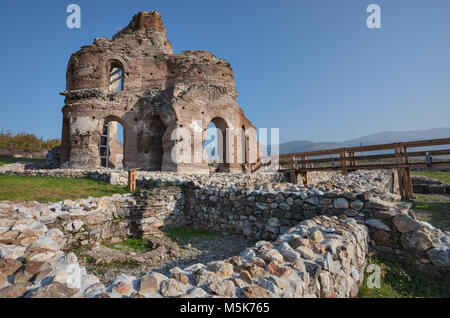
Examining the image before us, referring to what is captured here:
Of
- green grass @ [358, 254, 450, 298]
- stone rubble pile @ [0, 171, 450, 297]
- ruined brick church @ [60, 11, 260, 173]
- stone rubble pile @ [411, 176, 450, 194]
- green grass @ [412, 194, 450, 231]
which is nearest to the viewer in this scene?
stone rubble pile @ [0, 171, 450, 297]

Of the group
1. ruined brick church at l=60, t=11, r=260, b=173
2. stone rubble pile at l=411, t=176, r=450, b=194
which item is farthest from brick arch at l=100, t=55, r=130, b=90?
stone rubble pile at l=411, t=176, r=450, b=194

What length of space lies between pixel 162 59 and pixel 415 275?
845 inches

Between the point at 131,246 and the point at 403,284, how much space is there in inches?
203

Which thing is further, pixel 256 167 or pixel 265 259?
pixel 256 167

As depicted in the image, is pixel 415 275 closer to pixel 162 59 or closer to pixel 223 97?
pixel 223 97

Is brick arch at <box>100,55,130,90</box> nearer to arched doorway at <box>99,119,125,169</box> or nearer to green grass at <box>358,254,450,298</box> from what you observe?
arched doorway at <box>99,119,125,169</box>

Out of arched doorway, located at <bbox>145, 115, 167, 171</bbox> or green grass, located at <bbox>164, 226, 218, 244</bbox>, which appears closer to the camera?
green grass, located at <bbox>164, 226, 218, 244</bbox>

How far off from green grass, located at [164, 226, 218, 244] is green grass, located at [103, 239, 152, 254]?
29.7 inches

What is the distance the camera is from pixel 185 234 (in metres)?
6.05

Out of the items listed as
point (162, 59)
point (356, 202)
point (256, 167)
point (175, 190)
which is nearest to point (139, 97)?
point (162, 59)

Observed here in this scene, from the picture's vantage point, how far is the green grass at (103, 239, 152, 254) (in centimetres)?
493

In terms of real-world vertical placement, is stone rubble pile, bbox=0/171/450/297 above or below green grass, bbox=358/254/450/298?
above

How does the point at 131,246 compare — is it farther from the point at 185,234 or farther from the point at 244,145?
the point at 244,145
